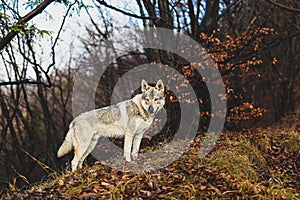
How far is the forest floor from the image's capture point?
4793 mm

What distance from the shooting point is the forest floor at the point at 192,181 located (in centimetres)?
479

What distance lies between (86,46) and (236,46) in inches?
238

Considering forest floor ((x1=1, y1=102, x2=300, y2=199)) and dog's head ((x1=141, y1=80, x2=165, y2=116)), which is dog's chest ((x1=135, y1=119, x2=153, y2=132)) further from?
forest floor ((x1=1, y1=102, x2=300, y2=199))

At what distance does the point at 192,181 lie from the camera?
509 cm

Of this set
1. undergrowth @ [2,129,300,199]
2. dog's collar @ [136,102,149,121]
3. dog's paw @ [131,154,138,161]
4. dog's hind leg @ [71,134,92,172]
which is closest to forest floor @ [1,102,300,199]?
undergrowth @ [2,129,300,199]

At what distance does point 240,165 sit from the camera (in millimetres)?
5910

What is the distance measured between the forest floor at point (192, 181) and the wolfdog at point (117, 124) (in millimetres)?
415

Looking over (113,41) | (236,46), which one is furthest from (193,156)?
(113,41)

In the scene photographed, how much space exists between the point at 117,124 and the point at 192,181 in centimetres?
166

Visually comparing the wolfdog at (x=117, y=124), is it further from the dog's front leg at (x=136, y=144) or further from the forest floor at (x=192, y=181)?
the forest floor at (x=192, y=181)

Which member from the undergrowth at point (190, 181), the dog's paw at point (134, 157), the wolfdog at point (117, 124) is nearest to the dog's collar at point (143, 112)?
the wolfdog at point (117, 124)

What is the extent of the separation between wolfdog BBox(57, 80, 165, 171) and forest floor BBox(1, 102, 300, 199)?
42 centimetres

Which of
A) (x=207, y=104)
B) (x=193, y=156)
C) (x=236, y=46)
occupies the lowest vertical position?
(x=193, y=156)

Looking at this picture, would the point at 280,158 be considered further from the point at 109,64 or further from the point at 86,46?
the point at 86,46
